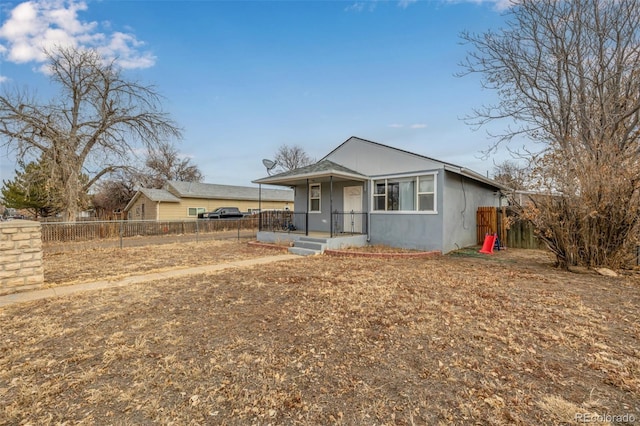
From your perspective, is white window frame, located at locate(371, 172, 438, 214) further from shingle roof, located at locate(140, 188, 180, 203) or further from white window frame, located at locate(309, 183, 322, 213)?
shingle roof, located at locate(140, 188, 180, 203)

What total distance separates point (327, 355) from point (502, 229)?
11.9 metres

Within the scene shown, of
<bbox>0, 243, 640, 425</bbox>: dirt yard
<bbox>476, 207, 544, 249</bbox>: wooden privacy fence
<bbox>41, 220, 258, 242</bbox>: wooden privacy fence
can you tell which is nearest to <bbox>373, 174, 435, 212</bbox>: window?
<bbox>476, 207, 544, 249</bbox>: wooden privacy fence

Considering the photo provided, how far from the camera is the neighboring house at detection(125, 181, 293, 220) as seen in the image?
24.1 metres

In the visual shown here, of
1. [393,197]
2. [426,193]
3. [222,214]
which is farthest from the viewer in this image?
[222,214]

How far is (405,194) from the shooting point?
35.8 feet

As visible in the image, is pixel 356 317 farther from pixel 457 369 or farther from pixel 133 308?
pixel 133 308

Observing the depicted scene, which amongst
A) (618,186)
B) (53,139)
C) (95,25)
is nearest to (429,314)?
(618,186)

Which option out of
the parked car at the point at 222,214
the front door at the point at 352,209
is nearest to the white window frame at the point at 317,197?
the front door at the point at 352,209

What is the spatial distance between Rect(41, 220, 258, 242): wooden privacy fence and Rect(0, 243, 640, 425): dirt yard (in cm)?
933

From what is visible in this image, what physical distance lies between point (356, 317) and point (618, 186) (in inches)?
264

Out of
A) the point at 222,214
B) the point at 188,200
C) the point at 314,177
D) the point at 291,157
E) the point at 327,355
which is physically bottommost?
the point at 327,355

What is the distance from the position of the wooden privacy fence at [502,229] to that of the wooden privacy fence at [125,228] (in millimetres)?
11977

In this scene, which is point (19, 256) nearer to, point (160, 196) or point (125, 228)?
point (125, 228)

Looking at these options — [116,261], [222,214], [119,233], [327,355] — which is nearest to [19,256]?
[116,261]
